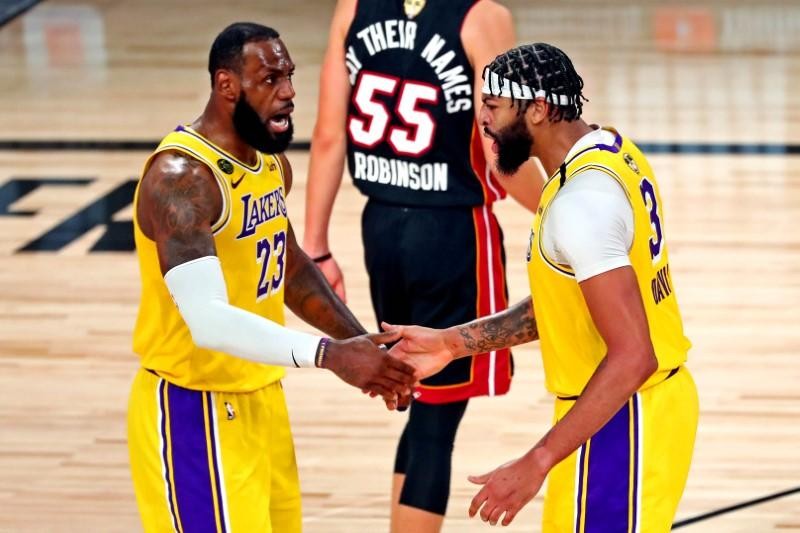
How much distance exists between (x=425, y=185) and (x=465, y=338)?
780mm

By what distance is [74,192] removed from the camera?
8297mm

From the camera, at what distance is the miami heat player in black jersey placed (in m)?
4.04

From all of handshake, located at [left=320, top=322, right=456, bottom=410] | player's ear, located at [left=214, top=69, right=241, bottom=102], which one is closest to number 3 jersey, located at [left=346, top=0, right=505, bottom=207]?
handshake, located at [left=320, top=322, right=456, bottom=410]

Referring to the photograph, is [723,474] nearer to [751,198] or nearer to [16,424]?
[16,424]

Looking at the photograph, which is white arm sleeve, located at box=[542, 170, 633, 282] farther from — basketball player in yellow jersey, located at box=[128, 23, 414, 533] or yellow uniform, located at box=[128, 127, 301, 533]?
yellow uniform, located at box=[128, 127, 301, 533]

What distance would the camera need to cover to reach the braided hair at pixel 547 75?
2.99 metres

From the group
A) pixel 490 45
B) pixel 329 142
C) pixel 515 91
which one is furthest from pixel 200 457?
pixel 490 45

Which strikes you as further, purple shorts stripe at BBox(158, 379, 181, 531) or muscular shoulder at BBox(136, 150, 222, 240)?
purple shorts stripe at BBox(158, 379, 181, 531)

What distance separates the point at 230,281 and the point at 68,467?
74.6 inches

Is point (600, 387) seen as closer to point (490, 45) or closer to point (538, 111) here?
point (538, 111)

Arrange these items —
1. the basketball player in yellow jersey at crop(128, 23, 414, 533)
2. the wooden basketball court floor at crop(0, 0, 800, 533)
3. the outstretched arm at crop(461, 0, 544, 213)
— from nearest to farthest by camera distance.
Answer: the basketball player in yellow jersey at crop(128, 23, 414, 533), the outstretched arm at crop(461, 0, 544, 213), the wooden basketball court floor at crop(0, 0, 800, 533)

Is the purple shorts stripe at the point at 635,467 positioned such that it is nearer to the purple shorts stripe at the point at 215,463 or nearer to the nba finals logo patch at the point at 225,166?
the purple shorts stripe at the point at 215,463

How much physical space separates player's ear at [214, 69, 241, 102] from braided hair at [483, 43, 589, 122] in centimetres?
59

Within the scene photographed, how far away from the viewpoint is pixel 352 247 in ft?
23.9
